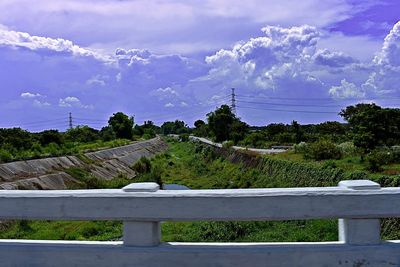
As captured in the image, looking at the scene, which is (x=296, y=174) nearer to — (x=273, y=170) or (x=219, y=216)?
(x=273, y=170)

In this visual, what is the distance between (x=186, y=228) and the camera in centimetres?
1070

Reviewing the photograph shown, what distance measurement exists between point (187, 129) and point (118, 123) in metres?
64.7

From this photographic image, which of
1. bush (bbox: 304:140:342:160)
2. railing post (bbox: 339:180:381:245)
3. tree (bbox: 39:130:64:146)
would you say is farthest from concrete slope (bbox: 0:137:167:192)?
railing post (bbox: 339:180:381:245)

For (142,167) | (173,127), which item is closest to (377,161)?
(142,167)

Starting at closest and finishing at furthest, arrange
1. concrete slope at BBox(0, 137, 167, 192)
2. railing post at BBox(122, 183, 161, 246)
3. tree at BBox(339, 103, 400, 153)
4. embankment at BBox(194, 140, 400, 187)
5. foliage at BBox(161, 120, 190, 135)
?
railing post at BBox(122, 183, 161, 246), embankment at BBox(194, 140, 400, 187), concrete slope at BBox(0, 137, 167, 192), tree at BBox(339, 103, 400, 153), foliage at BBox(161, 120, 190, 135)

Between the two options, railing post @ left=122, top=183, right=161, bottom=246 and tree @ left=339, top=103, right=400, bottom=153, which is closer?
railing post @ left=122, top=183, right=161, bottom=246

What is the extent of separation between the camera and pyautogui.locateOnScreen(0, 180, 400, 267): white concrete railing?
10.5 ft

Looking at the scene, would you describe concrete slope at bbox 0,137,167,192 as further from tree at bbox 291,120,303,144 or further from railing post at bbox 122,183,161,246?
tree at bbox 291,120,303,144

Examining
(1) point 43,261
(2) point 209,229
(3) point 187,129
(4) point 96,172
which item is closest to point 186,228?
(2) point 209,229

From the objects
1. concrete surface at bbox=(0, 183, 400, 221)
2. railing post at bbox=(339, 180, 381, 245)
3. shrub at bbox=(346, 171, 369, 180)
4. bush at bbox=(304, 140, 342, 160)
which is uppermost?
bush at bbox=(304, 140, 342, 160)

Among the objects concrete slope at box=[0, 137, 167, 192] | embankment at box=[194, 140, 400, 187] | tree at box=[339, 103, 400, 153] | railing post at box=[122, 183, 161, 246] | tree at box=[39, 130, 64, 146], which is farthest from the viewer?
tree at box=[39, 130, 64, 146]

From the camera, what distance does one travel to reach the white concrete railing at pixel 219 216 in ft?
10.5

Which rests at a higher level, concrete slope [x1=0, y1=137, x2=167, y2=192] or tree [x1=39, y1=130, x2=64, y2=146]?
tree [x1=39, y1=130, x2=64, y2=146]

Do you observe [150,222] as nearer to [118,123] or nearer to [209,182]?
[209,182]
